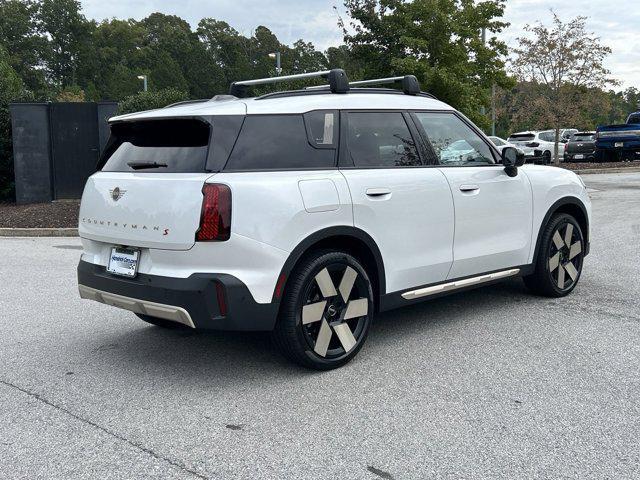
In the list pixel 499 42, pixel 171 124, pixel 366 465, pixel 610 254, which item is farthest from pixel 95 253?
pixel 499 42

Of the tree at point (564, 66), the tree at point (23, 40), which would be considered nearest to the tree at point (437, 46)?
the tree at point (564, 66)

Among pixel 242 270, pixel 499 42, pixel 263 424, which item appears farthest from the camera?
pixel 499 42

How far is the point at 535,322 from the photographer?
18.0ft

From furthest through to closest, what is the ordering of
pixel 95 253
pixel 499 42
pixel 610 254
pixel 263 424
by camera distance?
pixel 499 42
pixel 610 254
pixel 95 253
pixel 263 424

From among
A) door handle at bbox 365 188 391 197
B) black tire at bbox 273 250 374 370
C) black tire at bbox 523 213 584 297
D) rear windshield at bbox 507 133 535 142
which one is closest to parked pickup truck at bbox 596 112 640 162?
rear windshield at bbox 507 133 535 142

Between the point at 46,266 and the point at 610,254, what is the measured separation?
7.38 meters

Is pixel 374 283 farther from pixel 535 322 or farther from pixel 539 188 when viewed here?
pixel 539 188

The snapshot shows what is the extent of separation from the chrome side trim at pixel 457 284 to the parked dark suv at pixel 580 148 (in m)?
28.1

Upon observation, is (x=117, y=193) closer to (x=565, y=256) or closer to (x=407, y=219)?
(x=407, y=219)

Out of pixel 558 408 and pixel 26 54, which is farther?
pixel 26 54

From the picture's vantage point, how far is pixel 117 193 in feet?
14.1

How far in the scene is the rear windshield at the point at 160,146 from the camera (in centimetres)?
409

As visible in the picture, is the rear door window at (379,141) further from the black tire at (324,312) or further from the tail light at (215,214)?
the tail light at (215,214)

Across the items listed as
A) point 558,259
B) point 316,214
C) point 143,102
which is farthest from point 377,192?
point 143,102
